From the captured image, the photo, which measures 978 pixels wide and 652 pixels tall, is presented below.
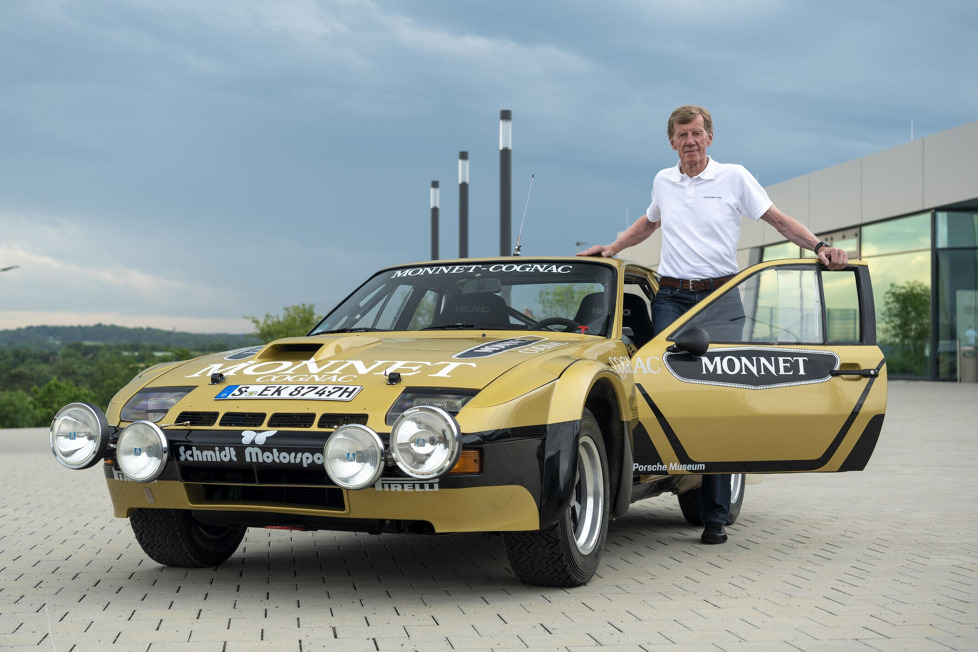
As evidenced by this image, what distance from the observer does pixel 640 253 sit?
4450 centimetres

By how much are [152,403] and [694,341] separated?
2.53 metres

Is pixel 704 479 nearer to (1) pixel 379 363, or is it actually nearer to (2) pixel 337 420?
(1) pixel 379 363

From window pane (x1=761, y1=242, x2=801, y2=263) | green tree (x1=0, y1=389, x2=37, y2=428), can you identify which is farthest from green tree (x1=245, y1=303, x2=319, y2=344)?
green tree (x1=0, y1=389, x2=37, y2=428)

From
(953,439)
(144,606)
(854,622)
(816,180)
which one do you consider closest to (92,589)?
(144,606)

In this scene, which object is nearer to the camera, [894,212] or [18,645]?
[18,645]

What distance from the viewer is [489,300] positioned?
5855 mm

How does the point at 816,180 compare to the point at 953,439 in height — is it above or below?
above

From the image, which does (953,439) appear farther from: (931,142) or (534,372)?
(931,142)

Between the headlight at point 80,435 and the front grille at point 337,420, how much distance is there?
1.05 m

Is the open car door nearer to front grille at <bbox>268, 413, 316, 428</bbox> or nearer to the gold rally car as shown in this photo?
the gold rally car

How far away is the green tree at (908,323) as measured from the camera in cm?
2716

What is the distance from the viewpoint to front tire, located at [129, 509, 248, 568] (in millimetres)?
4980

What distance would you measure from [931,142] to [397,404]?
25.5 metres

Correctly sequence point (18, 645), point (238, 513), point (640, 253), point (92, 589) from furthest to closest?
point (640, 253), point (92, 589), point (238, 513), point (18, 645)
